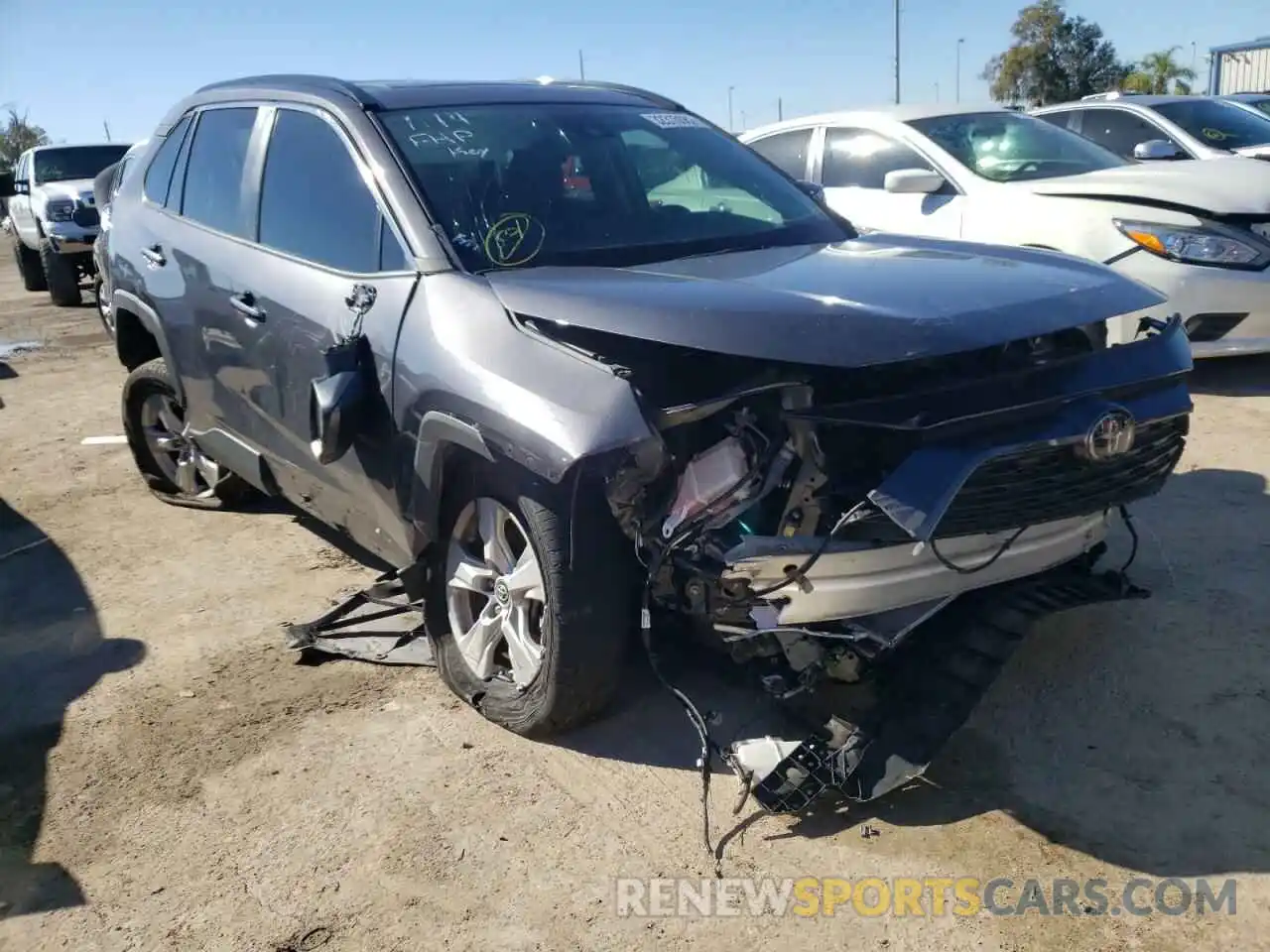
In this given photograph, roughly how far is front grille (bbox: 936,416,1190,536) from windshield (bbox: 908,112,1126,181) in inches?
177

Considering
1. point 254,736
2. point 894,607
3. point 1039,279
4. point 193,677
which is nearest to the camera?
point 894,607

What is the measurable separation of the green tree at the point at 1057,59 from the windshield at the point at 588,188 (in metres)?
50.8

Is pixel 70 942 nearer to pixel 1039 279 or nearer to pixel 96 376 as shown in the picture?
pixel 1039 279

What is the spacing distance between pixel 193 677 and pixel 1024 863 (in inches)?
106

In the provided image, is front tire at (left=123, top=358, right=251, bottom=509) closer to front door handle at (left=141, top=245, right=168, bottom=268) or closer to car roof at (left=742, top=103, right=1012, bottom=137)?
front door handle at (left=141, top=245, right=168, bottom=268)

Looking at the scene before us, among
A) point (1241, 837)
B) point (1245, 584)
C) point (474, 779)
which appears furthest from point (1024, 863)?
point (1245, 584)

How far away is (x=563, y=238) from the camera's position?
3.51 m

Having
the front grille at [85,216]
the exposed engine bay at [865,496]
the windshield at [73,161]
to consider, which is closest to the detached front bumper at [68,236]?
the windshield at [73,161]

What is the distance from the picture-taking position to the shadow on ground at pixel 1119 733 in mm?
2734

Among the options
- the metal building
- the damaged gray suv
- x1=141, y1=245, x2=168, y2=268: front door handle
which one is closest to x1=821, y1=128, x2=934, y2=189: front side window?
the damaged gray suv

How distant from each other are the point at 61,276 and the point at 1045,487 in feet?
48.2

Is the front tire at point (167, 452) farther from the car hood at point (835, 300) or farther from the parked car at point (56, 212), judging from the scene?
the parked car at point (56, 212)

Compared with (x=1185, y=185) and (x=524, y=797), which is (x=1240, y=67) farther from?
(x=524, y=797)

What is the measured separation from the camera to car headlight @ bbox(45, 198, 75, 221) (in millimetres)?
13898
